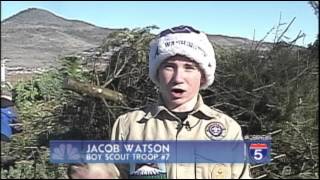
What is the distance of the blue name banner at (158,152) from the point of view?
1.84 meters

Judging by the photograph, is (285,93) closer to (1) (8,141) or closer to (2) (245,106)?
(2) (245,106)

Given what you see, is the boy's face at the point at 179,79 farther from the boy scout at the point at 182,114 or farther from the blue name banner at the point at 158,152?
the blue name banner at the point at 158,152

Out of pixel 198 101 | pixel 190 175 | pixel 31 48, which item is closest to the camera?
pixel 190 175

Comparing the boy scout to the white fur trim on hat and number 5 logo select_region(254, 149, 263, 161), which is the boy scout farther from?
number 5 logo select_region(254, 149, 263, 161)

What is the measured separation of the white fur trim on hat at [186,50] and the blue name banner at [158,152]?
226 mm

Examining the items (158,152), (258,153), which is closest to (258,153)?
(258,153)

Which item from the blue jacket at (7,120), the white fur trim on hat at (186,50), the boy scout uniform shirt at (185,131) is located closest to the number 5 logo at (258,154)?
the boy scout uniform shirt at (185,131)

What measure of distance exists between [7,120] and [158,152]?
60cm

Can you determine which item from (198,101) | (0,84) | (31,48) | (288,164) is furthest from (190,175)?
(31,48)

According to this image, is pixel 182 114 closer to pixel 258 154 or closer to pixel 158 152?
pixel 158 152

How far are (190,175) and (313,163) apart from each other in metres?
0.64

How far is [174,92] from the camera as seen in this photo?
1924mm

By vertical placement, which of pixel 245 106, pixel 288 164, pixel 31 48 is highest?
pixel 31 48

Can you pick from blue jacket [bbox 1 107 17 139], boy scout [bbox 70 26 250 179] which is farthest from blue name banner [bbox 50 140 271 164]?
blue jacket [bbox 1 107 17 139]
